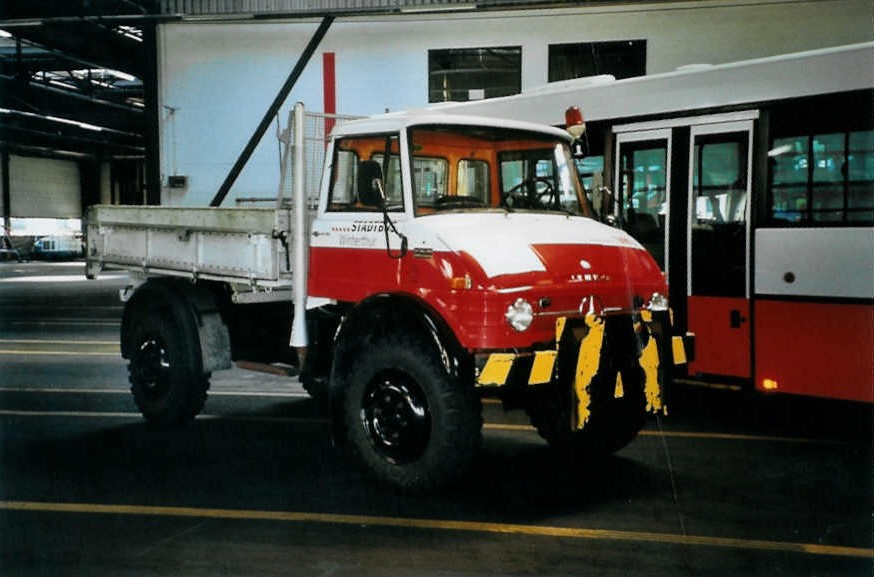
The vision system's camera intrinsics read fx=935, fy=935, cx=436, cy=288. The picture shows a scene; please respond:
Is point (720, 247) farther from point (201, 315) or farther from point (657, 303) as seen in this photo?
point (201, 315)

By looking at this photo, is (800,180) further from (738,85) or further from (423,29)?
(423,29)

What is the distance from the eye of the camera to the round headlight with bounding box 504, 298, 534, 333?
636 cm

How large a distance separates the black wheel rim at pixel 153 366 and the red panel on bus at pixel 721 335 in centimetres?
521

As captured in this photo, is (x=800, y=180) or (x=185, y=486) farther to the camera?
(x=800, y=180)

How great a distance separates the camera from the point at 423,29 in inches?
824

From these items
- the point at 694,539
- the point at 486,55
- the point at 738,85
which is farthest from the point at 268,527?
the point at 486,55

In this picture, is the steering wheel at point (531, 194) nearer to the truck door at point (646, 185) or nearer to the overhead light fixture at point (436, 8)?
the truck door at point (646, 185)

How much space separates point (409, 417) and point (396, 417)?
0.48ft

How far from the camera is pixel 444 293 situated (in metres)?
6.54

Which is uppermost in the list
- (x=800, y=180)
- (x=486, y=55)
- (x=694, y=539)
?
(x=486, y=55)

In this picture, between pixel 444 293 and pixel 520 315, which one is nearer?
pixel 520 315

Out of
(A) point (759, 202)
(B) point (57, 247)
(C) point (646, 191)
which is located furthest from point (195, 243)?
(B) point (57, 247)

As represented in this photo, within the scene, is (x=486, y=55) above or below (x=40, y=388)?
above

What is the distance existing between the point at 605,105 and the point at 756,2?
34.5 ft
